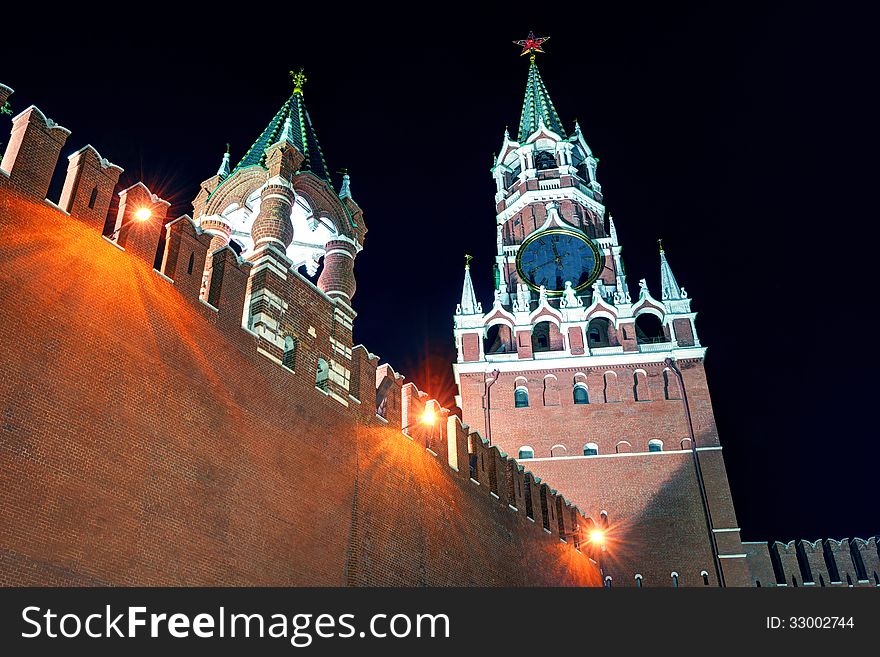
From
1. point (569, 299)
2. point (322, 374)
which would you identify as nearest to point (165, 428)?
point (322, 374)

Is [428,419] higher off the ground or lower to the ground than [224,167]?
lower

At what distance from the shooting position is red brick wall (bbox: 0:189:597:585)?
11219 millimetres

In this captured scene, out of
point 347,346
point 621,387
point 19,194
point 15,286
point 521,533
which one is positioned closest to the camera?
point 15,286

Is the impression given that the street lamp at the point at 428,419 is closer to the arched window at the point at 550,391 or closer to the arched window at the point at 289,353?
the arched window at the point at 289,353

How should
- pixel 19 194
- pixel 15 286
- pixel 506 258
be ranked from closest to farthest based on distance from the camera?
pixel 15 286 → pixel 19 194 → pixel 506 258

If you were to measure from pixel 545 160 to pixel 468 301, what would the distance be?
49.1 feet

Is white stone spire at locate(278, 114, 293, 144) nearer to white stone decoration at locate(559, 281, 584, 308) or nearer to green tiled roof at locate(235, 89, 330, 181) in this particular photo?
green tiled roof at locate(235, 89, 330, 181)

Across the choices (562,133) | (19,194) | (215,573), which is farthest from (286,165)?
(562,133)

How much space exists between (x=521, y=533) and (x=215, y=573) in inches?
469

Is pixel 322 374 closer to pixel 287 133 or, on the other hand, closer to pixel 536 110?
pixel 287 133

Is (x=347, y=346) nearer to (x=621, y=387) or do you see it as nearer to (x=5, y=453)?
(x=5, y=453)

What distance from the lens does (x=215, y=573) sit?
12844 millimetres

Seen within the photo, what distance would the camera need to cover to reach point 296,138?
70.9 ft

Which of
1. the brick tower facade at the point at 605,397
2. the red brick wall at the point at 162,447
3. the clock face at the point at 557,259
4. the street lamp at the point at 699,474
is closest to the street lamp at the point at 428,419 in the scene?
the red brick wall at the point at 162,447
